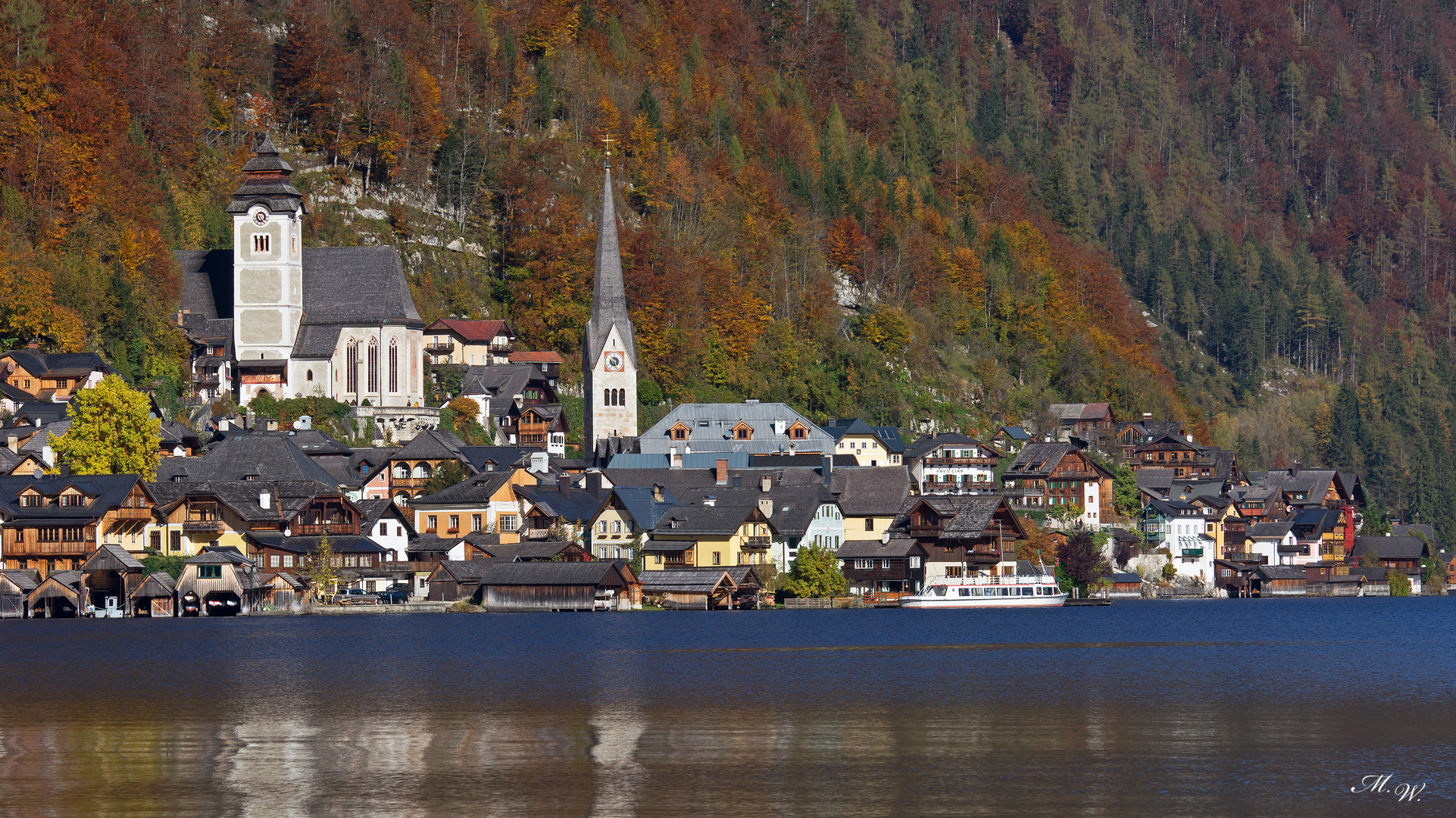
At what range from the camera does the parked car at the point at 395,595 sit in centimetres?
8781

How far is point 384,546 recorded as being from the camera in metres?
91.6

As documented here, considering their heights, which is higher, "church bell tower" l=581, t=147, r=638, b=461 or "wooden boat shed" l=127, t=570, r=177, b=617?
"church bell tower" l=581, t=147, r=638, b=461

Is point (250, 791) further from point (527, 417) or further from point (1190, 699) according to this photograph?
point (527, 417)

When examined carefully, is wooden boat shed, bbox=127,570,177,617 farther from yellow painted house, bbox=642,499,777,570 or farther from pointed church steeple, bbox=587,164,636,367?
pointed church steeple, bbox=587,164,636,367

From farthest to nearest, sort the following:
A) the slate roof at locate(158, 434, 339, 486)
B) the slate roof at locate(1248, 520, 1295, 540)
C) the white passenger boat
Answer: the slate roof at locate(1248, 520, 1295, 540) → the white passenger boat → the slate roof at locate(158, 434, 339, 486)

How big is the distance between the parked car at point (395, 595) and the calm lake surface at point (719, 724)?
717 inches

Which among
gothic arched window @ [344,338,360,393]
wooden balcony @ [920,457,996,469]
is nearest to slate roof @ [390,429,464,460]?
gothic arched window @ [344,338,360,393]

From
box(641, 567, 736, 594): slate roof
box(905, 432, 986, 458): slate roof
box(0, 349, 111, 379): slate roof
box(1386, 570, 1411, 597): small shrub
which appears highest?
box(0, 349, 111, 379): slate roof

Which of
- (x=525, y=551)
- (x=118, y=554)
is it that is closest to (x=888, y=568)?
(x=525, y=551)

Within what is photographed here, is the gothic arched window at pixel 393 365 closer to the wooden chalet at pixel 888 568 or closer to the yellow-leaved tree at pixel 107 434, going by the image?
the yellow-leaved tree at pixel 107 434

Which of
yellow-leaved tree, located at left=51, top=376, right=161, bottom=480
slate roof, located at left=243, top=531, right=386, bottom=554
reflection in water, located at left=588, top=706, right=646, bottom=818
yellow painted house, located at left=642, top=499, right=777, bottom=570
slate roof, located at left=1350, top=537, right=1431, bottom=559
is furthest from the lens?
slate roof, located at left=1350, top=537, right=1431, bottom=559

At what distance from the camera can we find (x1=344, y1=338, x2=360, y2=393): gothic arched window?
10988 cm

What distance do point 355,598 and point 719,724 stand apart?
2001 inches

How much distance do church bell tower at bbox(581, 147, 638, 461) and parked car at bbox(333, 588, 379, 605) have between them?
3223 centimetres
